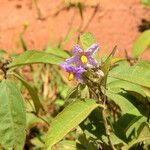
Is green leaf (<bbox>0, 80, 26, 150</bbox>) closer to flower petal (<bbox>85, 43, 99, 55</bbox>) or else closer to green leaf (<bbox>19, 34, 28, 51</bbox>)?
flower petal (<bbox>85, 43, 99, 55</bbox>)

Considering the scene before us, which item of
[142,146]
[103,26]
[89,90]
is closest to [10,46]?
[103,26]

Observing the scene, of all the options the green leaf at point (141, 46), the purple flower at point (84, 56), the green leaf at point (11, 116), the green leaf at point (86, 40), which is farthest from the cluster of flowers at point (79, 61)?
the green leaf at point (141, 46)

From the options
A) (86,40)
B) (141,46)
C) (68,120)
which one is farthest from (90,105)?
(141,46)

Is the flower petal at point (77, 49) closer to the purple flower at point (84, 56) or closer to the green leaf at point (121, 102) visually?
the purple flower at point (84, 56)

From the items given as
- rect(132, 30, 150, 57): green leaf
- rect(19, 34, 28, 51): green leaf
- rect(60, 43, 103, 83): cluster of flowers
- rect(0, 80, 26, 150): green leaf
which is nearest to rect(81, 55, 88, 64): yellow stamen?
rect(60, 43, 103, 83): cluster of flowers

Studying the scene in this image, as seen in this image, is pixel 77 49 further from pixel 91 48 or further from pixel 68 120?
pixel 68 120
